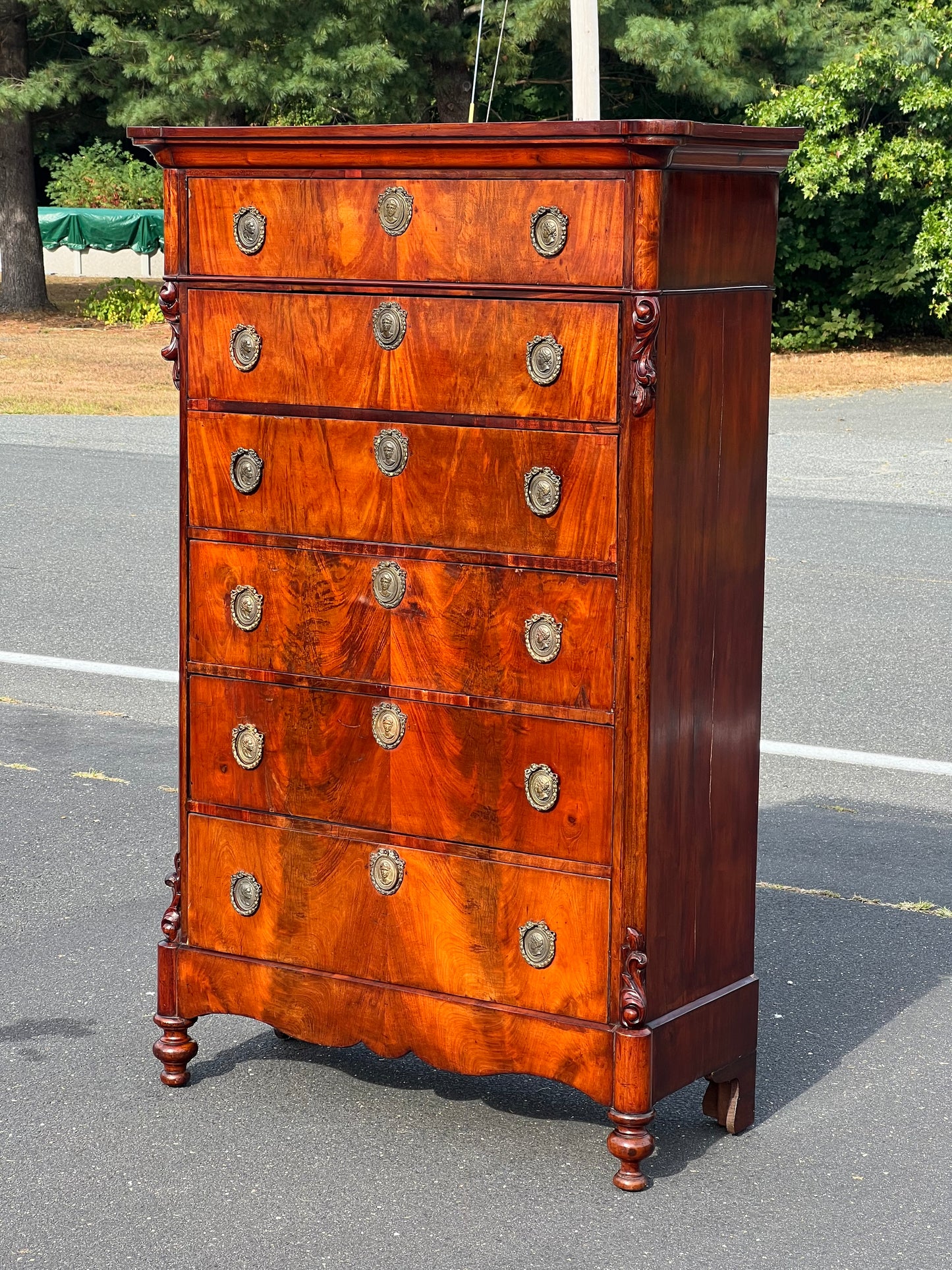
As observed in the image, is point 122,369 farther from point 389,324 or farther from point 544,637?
point 544,637

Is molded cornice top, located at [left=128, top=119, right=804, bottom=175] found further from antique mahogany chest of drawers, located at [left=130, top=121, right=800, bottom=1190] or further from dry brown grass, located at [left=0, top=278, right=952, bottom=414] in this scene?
dry brown grass, located at [left=0, top=278, right=952, bottom=414]

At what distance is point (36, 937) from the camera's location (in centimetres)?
476

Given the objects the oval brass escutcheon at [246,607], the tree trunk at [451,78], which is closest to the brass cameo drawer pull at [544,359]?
the oval brass escutcheon at [246,607]

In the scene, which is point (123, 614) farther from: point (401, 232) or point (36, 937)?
point (401, 232)

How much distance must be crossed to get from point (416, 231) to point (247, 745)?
1.13m

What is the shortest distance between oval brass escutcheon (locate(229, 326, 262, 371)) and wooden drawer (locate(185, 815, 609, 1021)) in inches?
38.1

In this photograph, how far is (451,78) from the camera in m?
26.0

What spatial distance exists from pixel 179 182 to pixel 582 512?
1119mm

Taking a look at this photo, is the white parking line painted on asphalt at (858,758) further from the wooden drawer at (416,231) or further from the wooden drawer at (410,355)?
the wooden drawer at (416,231)

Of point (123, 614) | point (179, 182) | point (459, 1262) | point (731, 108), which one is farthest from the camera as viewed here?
point (731, 108)

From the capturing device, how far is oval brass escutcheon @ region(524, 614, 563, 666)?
338cm

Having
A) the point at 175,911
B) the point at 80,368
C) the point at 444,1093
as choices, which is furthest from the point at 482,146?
the point at 80,368

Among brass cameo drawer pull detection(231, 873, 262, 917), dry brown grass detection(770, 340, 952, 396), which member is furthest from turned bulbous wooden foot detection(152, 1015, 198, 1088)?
dry brown grass detection(770, 340, 952, 396)

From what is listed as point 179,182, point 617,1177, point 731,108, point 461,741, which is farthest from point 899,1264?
point 731,108
